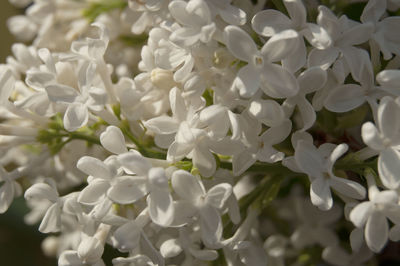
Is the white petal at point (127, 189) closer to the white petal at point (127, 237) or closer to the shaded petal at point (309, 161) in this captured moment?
the white petal at point (127, 237)

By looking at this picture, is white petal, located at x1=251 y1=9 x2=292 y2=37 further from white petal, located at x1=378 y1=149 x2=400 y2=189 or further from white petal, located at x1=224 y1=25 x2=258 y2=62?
white petal, located at x1=378 y1=149 x2=400 y2=189

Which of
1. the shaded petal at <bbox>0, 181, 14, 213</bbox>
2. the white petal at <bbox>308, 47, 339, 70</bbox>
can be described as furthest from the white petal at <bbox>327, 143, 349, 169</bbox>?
the shaded petal at <bbox>0, 181, 14, 213</bbox>

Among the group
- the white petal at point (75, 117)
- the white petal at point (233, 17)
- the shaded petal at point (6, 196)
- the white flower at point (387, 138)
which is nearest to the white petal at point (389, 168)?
the white flower at point (387, 138)

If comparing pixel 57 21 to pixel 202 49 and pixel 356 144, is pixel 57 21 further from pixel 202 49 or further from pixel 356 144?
pixel 356 144

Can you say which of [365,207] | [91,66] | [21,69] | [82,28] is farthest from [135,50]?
[365,207]

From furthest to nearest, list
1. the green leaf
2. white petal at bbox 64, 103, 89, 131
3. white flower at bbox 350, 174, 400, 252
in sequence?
the green leaf → white petal at bbox 64, 103, 89, 131 → white flower at bbox 350, 174, 400, 252

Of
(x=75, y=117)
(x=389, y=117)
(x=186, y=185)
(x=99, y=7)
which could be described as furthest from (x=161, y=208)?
(x=99, y=7)

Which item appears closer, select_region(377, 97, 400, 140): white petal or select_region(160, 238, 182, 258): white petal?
select_region(377, 97, 400, 140): white petal
